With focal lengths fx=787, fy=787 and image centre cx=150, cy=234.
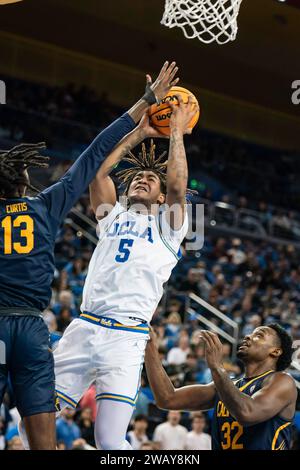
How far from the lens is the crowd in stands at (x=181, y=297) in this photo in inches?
351

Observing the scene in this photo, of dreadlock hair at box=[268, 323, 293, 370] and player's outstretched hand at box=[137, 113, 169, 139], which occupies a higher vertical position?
player's outstretched hand at box=[137, 113, 169, 139]

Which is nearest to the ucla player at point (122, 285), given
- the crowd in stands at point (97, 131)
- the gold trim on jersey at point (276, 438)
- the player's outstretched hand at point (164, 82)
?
the player's outstretched hand at point (164, 82)

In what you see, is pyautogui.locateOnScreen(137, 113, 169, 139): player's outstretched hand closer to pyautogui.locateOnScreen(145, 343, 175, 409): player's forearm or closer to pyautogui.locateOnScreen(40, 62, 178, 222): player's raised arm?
pyautogui.locateOnScreen(40, 62, 178, 222): player's raised arm

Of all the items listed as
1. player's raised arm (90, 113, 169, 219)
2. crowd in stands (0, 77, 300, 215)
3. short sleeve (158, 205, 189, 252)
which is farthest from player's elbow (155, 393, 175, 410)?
crowd in stands (0, 77, 300, 215)

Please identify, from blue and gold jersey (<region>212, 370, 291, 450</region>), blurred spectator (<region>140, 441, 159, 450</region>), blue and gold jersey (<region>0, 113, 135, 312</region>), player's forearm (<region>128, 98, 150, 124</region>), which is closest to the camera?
blue and gold jersey (<region>0, 113, 135, 312</region>)

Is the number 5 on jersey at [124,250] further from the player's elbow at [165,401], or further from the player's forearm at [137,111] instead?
the player's elbow at [165,401]

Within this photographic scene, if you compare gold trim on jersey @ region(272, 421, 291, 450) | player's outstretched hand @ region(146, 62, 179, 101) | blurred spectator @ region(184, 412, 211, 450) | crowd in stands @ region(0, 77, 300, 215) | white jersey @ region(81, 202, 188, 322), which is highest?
crowd in stands @ region(0, 77, 300, 215)

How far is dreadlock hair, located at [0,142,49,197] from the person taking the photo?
4.30 m

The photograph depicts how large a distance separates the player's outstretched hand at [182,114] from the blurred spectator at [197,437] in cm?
507

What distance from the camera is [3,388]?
13.2 ft

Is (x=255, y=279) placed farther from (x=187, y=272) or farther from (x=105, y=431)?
(x=105, y=431)

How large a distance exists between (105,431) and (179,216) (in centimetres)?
139

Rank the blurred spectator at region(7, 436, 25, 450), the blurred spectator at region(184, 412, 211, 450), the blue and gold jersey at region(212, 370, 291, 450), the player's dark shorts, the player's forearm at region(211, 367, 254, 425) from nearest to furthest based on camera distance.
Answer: the player's dark shorts, the player's forearm at region(211, 367, 254, 425), the blue and gold jersey at region(212, 370, 291, 450), the blurred spectator at region(7, 436, 25, 450), the blurred spectator at region(184, 412, 211, 450)

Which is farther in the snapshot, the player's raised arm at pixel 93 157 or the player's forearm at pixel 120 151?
the player's forearm at pixel 120 151
